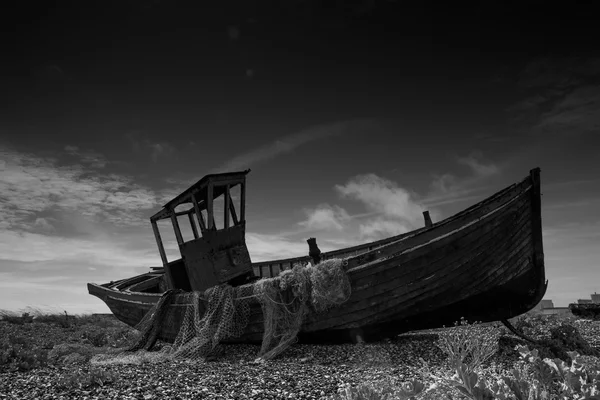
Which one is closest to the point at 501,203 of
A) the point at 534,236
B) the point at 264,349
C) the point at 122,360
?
the point at 534,236

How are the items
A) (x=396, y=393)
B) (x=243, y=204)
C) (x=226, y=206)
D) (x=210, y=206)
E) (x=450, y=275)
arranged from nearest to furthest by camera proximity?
(x=396, y=393) → (x=450, y=275) → (x=210, y=206) → (x=226, y=206) → (x=243, y=204)

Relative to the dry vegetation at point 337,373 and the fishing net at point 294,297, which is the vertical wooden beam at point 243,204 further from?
the dry vegetation at point 337,373

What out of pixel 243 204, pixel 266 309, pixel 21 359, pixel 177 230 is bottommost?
pixel 266 309

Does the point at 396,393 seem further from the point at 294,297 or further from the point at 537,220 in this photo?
the point at 537,220

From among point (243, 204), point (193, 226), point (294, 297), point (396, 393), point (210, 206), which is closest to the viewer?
point (396, 393)

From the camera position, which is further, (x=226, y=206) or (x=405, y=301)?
(x=226, y=206)

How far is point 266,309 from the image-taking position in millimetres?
10430

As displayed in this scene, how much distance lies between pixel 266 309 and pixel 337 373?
145 inches

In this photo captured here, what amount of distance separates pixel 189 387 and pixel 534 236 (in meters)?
8.58

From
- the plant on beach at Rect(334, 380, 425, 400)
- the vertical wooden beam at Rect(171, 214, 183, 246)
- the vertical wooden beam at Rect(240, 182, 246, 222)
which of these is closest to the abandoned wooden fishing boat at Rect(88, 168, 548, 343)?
the vertical wooden beam at Rect(240, 182, 246, 222)

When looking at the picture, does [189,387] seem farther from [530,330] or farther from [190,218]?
[530,330]

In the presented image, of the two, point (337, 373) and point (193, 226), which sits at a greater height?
point (193, 226)

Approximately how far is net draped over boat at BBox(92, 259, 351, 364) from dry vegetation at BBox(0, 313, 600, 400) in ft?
1.77

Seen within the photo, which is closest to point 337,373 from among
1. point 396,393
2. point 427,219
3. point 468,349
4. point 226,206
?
point 468,349
